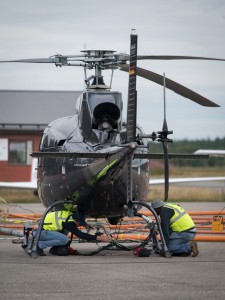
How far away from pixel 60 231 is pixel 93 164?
164cm

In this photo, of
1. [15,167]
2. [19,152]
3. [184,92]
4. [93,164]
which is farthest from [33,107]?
[93,164]

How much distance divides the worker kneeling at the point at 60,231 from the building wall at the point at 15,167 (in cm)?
2943

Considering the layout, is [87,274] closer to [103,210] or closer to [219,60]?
[103,210]

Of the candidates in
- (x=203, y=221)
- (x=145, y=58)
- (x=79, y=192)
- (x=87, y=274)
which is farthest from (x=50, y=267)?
(x=203, y=221)

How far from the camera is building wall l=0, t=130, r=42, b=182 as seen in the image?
4694cm

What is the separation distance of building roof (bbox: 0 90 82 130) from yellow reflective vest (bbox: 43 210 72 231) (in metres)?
30.5

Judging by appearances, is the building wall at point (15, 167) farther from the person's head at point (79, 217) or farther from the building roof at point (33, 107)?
the person's head at point (79, 217)

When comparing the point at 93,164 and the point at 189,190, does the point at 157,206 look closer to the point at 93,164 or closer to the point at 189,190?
the point at 93,164

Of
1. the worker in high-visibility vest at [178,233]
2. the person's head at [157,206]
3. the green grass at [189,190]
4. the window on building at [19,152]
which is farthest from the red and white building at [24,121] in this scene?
the worker in high-visibility vest at [178,233]

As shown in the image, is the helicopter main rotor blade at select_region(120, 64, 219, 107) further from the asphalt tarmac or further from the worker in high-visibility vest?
the asphalt tarmac

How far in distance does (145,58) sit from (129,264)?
13.5 ft

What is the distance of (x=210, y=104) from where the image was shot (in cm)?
1794

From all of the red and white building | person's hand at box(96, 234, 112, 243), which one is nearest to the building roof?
the red and white building

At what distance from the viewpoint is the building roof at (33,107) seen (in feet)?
159
